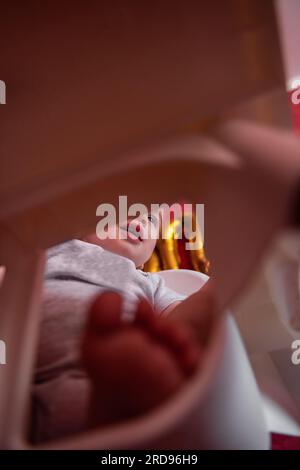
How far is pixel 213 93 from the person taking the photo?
0.28m

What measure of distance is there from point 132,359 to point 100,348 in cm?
2

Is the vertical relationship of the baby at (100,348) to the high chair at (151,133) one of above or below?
below

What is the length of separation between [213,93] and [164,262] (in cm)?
65
